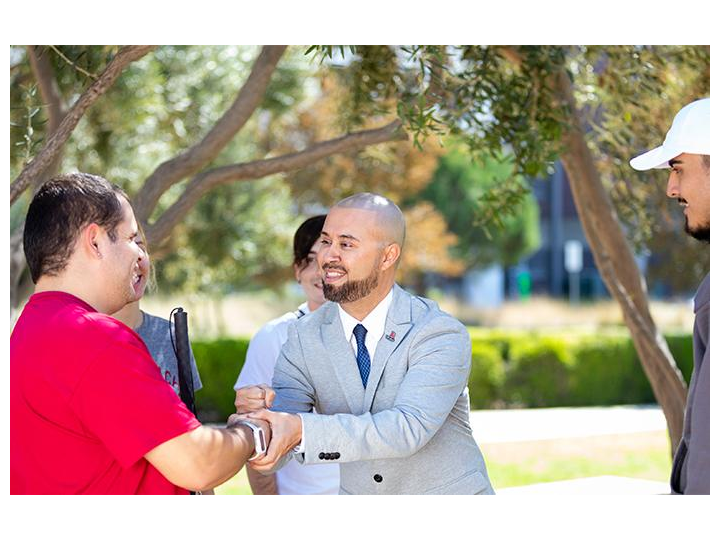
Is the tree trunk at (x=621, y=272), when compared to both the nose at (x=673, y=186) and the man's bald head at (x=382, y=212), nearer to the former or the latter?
the man's bald head at (x=382, y=212)

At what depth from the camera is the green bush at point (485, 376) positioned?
1509cm

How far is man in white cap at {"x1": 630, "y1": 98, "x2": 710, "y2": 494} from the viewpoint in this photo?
2.64 metres

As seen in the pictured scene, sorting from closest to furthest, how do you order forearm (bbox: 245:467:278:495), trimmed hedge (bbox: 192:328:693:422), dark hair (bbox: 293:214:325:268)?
forearm (bbox: 245:467:278:495) < dark hair (bbox: 293:214:325:268) < trimmed hedge (bbox: 192:328:693:422)

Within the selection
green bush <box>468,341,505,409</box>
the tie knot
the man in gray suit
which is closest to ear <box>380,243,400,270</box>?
the man in gray suit

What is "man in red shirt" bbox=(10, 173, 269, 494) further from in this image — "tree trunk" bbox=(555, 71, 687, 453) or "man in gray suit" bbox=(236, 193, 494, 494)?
"tree trunk" bbox=(555, 71, 687, 453)

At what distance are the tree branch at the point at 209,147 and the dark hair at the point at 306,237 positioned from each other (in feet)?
2.12

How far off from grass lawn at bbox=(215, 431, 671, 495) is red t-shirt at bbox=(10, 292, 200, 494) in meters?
6.39

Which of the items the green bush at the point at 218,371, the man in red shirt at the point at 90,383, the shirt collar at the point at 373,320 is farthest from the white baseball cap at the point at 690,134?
the green bush at the point at 218,371

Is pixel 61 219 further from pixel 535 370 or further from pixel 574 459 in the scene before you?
pixel 535 370

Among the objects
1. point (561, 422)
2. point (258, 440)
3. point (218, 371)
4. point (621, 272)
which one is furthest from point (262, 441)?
point (218, 371)

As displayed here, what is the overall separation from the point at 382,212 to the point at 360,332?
42 cm

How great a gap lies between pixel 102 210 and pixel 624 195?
17.3 ft
